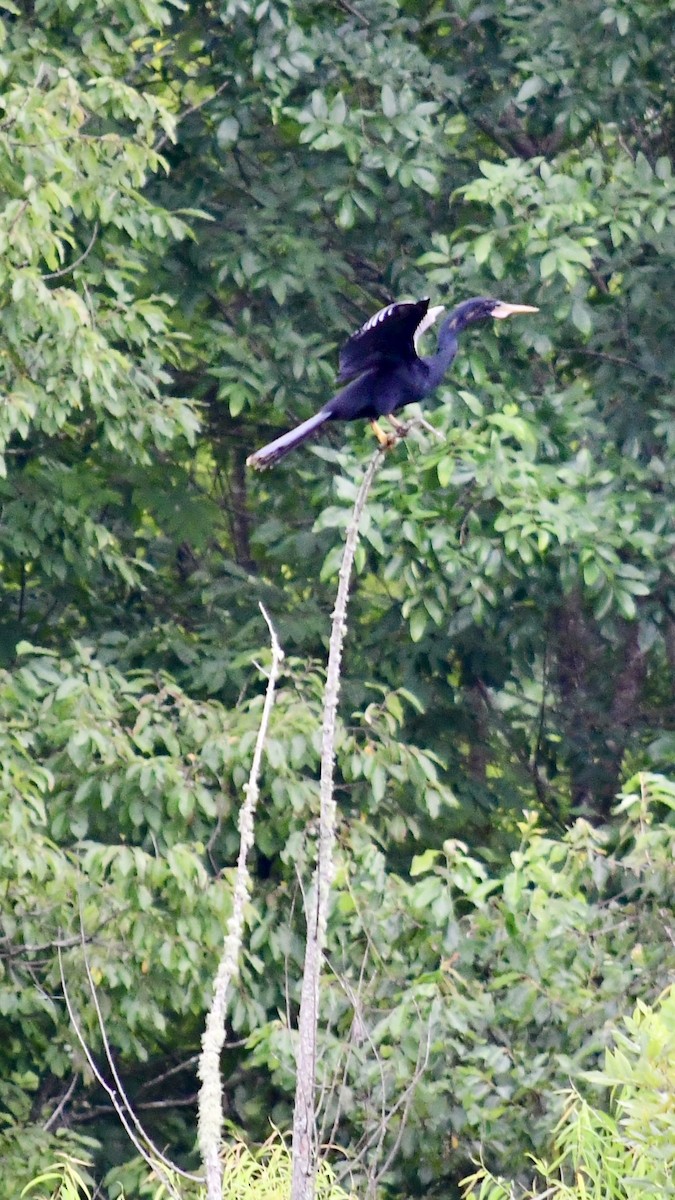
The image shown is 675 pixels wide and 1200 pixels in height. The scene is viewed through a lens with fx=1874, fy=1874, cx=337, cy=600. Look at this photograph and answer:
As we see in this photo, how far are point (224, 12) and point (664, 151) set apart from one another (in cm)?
179

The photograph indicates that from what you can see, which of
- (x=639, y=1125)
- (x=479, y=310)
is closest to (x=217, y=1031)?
(x=639, y=1125)

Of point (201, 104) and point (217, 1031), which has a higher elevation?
point (201, 104)

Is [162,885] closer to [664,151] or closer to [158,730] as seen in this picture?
[158,730]

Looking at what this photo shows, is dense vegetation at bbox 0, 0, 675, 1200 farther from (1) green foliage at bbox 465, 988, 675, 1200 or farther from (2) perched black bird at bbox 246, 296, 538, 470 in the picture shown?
(1) green foliage at bbox 465, 988, 675, 1200

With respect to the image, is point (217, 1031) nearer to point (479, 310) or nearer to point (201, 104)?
point (479, 310)

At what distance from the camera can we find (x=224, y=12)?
5.79 m

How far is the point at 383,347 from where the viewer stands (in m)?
4.82

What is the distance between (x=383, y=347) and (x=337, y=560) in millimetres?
775

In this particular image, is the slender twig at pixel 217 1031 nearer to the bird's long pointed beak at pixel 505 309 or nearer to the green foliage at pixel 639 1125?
the green foliage at pixel 639 1125

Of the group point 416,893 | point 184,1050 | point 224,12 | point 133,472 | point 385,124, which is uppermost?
point 224,12

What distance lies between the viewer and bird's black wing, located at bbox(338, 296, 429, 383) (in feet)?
14.8

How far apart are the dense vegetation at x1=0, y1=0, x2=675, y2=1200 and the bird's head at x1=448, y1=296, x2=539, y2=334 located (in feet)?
0.50


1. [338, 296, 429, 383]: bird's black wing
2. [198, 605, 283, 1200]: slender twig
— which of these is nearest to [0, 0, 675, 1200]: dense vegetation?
[338, 296, 429, 383]: bird's black wing

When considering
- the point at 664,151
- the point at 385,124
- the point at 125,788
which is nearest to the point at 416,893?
the point at 125,788
